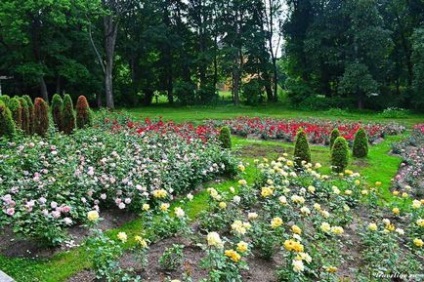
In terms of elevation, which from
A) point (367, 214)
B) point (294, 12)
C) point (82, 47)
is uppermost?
point (294, 12)

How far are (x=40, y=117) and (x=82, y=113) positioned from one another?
128 centimetres

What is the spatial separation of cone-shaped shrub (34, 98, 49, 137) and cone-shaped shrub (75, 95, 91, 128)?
103 centimetres

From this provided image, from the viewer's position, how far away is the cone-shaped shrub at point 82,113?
12625 mm

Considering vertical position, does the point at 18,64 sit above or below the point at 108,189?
above

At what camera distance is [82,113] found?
1270cm

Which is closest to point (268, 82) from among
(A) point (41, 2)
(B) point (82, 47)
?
(B) point (82, 47)

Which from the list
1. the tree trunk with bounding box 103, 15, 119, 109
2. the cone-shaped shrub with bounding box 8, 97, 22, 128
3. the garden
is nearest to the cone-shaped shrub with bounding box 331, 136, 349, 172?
the garden

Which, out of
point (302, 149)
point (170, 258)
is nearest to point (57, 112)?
point (302, 149)

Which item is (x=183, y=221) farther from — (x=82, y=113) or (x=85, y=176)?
(x=82, y=113)

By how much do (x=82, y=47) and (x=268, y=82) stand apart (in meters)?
13.2

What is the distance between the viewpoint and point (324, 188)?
21.2ft

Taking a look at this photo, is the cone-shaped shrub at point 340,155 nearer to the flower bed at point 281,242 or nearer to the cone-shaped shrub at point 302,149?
the cone-shaped shrub at point 302,149

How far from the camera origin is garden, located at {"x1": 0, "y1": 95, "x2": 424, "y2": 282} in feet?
12.8

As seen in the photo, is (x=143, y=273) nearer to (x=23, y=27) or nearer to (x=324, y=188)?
(x=324, y=188)
